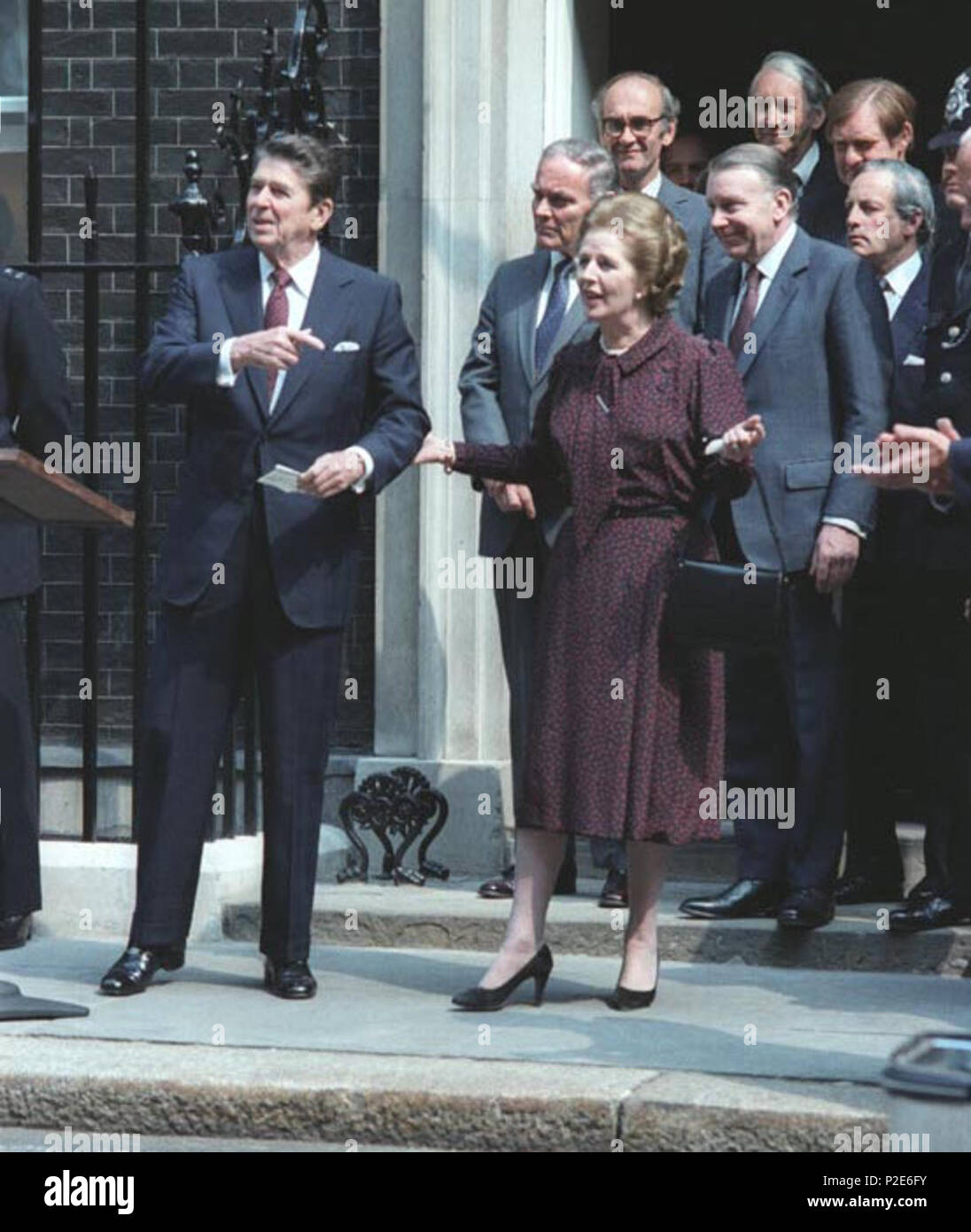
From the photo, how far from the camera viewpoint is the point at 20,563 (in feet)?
26.5

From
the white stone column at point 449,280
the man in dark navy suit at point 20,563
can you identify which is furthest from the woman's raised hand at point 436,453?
the white stone column at point 449,280

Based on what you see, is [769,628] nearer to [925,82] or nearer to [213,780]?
[213,780]

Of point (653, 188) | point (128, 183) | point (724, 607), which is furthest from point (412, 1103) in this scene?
point (128, 183)

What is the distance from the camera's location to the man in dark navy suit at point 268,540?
741 centimetres

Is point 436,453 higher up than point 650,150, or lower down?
lower down

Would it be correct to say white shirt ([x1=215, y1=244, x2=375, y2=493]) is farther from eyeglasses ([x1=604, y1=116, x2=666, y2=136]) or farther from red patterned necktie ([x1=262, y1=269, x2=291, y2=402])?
eyeglasses ([x1=604, y1=116, x2=666, y2=136])

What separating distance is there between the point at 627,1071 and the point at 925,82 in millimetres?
4596

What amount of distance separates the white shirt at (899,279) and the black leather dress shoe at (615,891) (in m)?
1.75

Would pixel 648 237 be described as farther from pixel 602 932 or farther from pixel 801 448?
pixel 602 932

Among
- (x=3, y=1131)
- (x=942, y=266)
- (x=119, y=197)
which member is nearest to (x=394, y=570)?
(x=119, y=197)

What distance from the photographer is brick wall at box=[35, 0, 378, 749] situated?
31.0 ft

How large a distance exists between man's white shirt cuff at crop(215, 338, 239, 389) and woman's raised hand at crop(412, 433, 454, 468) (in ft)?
1.61

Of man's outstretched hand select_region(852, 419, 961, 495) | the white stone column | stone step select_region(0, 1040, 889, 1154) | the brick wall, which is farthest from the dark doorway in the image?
stone step select_region(0, 1040, 889, 1154)

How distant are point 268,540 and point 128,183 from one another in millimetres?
2641
